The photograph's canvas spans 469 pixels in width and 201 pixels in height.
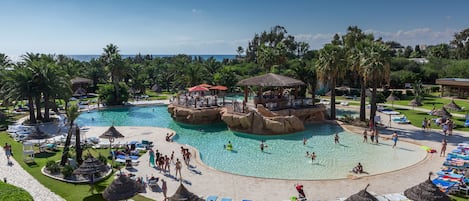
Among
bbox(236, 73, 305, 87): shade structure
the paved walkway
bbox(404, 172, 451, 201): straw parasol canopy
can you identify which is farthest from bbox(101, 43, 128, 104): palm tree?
bbox(404, 172, 451, 201): straw parasol canopy

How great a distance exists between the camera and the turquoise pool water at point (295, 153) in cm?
2298

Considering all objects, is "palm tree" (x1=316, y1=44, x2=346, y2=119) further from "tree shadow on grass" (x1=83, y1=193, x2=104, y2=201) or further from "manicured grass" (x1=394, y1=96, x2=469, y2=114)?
"tree shadow on grass" (x1=83, y1=193, x2=104, y2=201)

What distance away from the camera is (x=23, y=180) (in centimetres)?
2030

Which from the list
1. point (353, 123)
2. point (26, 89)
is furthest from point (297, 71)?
point (26, 89)

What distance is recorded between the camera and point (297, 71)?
153 ft

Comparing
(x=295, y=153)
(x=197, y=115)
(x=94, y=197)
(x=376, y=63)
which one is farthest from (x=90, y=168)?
(x=376, y=63)

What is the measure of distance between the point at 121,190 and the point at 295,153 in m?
14.9

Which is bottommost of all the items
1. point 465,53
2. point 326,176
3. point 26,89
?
point 326,176

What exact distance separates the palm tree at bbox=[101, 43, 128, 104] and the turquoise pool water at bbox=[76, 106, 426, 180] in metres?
14.1

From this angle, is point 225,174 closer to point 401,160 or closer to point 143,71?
point 401,160

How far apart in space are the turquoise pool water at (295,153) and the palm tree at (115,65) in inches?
557

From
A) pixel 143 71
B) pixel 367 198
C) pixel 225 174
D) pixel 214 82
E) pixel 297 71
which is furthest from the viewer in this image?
pixel 143 71

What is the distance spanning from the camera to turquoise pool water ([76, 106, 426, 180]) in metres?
23.0

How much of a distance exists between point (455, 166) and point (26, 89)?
127 feet
